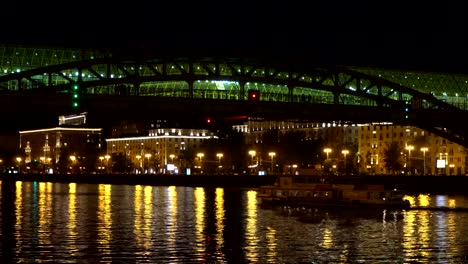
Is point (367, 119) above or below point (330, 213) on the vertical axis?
above

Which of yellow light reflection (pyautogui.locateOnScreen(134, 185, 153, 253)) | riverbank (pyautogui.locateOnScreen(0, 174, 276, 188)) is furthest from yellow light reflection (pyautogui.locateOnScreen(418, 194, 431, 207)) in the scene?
riverbank (pyautogui.locateOnScreen(0, 174, 276, 188))

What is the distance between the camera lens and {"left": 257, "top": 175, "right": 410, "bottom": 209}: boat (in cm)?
6794

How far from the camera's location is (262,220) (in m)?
55.3

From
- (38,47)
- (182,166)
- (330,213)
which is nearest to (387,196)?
(330,213)

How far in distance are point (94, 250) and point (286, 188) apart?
36.3 metres

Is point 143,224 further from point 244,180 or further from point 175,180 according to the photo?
point 175,180

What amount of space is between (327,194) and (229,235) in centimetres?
2583

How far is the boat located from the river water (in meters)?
3.42

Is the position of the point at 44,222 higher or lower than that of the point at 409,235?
higher

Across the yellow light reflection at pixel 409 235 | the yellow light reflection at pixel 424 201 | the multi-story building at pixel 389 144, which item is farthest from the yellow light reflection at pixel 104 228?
the multi-story building at pixel 389 144

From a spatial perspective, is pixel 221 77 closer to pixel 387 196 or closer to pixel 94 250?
pixel 387 196

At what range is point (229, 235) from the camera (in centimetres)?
Result: 4531

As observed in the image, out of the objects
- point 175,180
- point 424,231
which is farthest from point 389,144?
point 424,231

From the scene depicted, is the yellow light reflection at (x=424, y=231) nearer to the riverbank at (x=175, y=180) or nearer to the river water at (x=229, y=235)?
the river water at (x=229, y=235)
